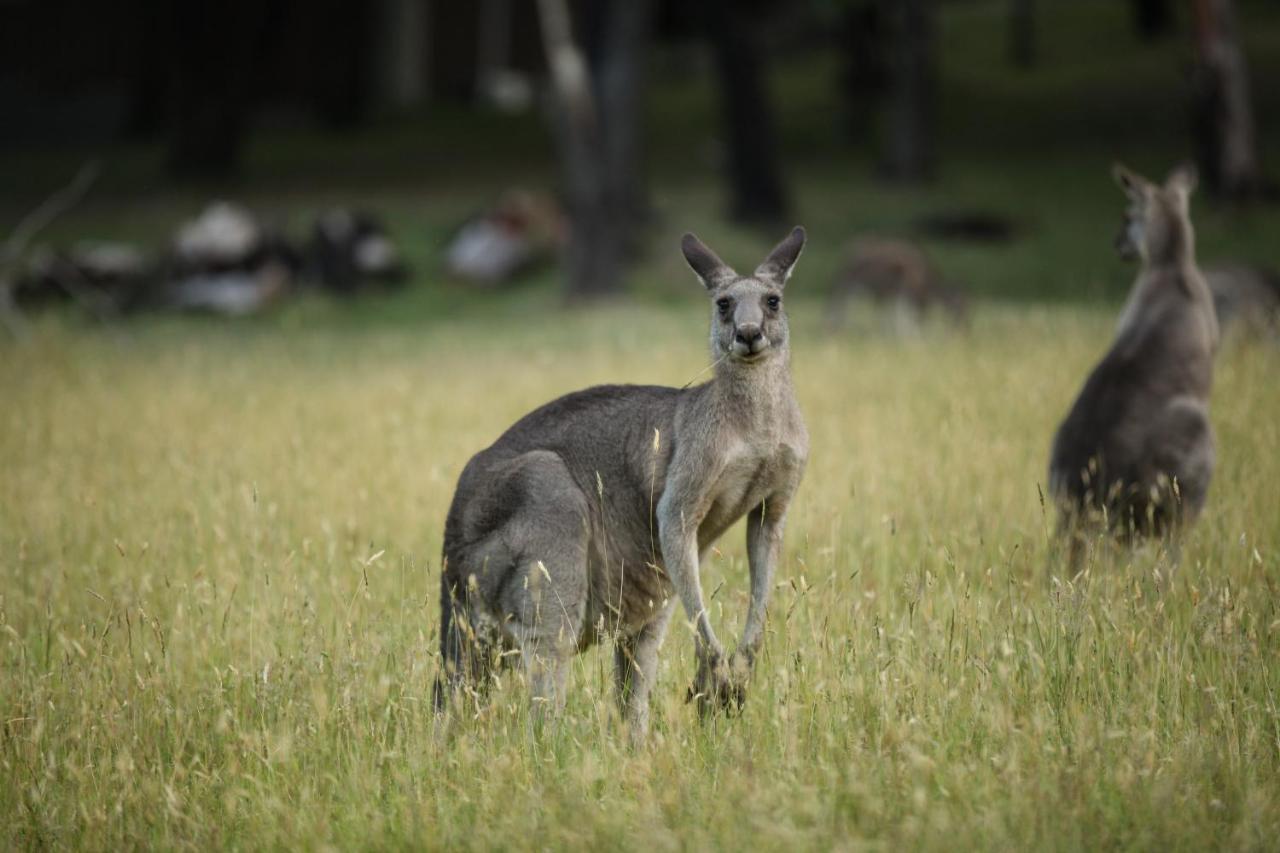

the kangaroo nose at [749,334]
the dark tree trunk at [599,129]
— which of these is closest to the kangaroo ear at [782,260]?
the kangaroo nose at [749,334]

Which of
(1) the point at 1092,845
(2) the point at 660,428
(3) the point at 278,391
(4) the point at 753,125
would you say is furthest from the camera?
(4) the point at 753,125

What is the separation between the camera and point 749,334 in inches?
193

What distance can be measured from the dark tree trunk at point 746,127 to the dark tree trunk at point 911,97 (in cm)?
291

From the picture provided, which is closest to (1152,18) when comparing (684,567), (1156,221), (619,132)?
(619,132)

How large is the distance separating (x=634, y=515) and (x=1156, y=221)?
409 centimetres

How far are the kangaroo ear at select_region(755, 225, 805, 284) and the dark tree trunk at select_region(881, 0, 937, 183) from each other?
70.4 feet

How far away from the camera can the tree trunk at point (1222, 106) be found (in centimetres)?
2081

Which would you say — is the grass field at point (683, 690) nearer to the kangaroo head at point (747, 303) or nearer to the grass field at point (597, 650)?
the grass field at point (597, 650)

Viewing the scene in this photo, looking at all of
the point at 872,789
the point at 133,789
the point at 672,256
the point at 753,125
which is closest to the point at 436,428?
the point at 133,789

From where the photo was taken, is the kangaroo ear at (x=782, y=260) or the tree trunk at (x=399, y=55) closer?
the kangaroo ear at (x=782, y=260)

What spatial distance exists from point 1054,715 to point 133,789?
2768mm

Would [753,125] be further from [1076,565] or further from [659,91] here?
[1076,565]

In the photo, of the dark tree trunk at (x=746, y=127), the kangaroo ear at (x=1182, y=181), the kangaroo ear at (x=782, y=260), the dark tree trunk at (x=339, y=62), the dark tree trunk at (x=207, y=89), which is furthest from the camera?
the dark tree trunk at (x=339, y=62)

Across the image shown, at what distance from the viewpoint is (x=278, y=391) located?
13.0 meters
